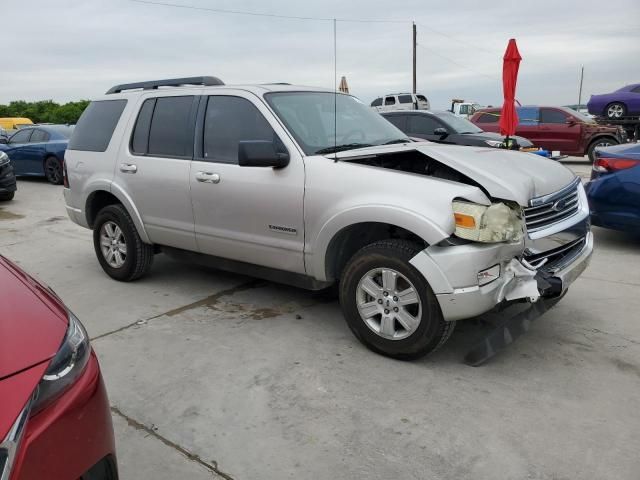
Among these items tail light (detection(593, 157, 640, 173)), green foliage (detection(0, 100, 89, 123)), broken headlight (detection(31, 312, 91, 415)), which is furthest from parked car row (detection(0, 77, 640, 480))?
green foliage (detection(0, 100, 89, 123))

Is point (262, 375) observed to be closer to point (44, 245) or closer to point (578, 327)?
point (578, 327)

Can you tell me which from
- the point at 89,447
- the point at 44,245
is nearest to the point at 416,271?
the point at 89,447

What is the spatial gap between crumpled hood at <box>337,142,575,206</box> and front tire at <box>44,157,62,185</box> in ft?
36.5

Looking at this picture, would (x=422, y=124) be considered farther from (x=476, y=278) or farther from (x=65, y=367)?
(x=65, y=367)

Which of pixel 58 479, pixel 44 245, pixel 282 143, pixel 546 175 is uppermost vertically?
pixel 282 143

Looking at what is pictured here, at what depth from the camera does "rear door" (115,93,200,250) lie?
467cm

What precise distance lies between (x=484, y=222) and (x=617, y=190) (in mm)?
3719

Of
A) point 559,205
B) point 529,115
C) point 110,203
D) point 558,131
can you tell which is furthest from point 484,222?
point 529,115

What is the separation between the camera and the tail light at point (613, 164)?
19.9 ft

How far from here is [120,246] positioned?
540 centimetres

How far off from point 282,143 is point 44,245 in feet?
15.4

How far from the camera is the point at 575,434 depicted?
2.82m

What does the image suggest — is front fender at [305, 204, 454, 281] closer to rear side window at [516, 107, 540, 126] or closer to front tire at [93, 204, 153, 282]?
front tire at [93, 204, 153, 282]

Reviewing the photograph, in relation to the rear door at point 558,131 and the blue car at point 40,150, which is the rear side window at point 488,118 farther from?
the blue car at point 40,150
